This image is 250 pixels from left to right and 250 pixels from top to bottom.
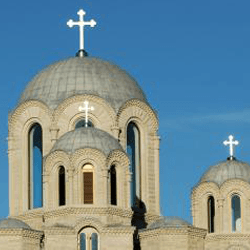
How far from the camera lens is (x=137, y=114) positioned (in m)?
84.6

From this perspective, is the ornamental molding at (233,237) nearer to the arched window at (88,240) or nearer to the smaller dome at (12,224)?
the arched window at (88,240)

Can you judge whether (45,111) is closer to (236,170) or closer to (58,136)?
(58,136)

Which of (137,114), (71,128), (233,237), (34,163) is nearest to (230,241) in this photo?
(233,237)

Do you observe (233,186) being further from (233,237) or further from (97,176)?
(97,176)

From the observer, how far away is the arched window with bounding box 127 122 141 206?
8431 cm

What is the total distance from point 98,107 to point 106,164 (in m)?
5.25

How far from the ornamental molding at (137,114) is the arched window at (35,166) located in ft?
12.4

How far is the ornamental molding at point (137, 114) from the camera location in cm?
8381

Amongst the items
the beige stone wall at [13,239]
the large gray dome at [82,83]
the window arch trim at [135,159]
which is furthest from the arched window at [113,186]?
the large gray dome at [82,83]

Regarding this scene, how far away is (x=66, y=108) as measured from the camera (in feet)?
274

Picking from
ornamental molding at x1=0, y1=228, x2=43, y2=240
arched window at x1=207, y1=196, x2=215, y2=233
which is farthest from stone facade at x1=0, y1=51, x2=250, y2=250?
arched window at x1=207, y1=196, x2=215, y2=233

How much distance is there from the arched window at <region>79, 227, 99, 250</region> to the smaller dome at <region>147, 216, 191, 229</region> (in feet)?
9.10

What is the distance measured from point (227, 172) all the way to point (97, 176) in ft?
30.6

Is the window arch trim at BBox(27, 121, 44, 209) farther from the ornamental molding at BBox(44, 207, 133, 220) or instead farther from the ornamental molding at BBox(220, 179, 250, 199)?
the ornamental molding at BBox(220, 179, 250, 199)
